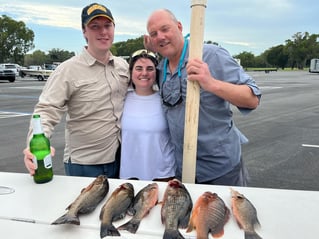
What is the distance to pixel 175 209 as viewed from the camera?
4.72 feet

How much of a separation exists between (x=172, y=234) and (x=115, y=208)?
1.04 ft

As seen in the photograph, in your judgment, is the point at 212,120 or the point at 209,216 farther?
the point at 212,120

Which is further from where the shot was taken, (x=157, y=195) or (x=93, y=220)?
(x=157, y=195)

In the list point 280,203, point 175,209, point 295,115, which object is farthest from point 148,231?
point 295,115

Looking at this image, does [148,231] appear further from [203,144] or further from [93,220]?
[203,144]

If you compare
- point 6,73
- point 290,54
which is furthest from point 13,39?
point 290,54

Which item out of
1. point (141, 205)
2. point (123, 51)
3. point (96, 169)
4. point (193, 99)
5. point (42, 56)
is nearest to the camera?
point (141, 205)

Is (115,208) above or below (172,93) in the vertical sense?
below

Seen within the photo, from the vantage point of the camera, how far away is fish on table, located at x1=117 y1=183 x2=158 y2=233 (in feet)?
4.51

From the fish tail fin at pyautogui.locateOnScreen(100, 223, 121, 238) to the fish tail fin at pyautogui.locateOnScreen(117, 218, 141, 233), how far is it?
32 mm

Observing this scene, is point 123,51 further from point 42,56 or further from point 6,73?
point 6,73

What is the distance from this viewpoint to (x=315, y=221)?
4.53 feet

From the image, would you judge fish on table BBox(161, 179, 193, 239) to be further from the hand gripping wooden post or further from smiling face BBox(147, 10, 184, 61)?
smiling face BBox(147, 10, 184, 61)

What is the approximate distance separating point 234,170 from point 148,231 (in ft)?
3.65
